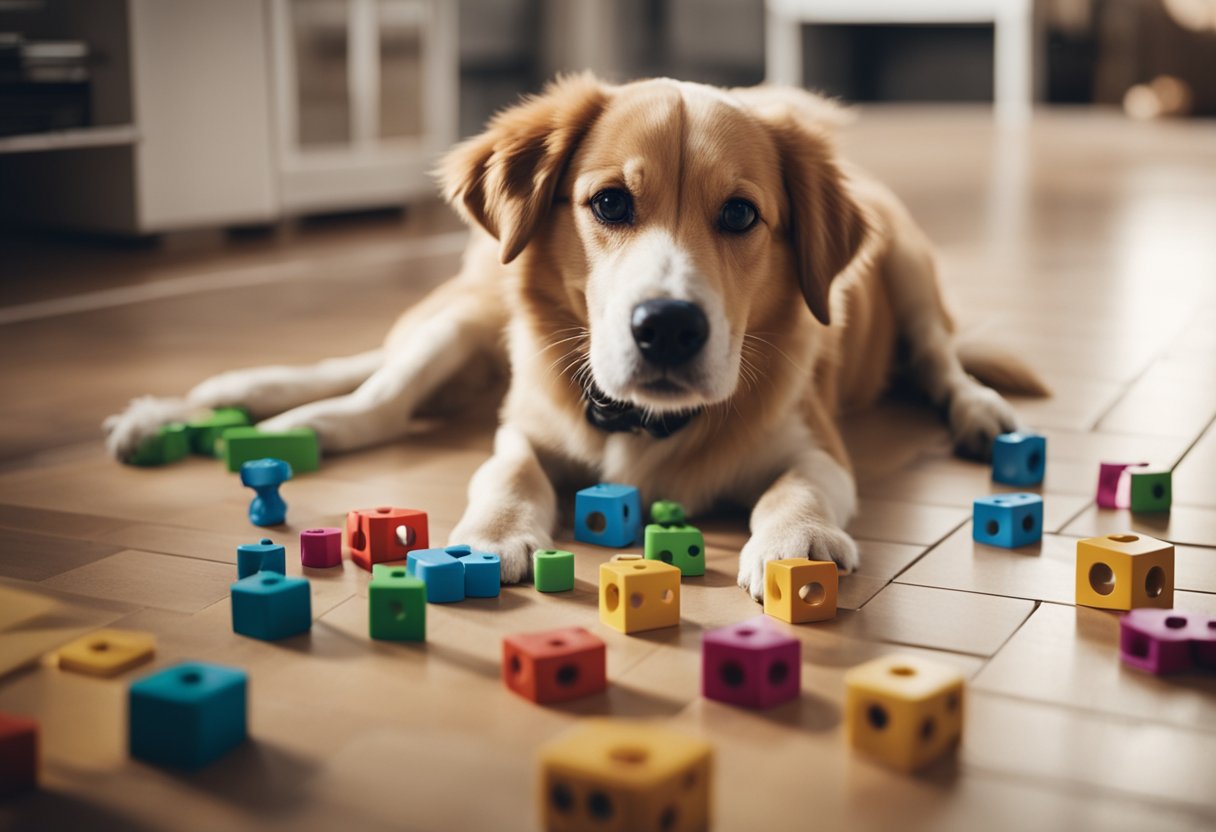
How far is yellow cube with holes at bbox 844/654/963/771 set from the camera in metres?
1.36

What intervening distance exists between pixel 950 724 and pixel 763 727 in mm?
200

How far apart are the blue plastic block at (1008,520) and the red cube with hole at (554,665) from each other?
82 cm

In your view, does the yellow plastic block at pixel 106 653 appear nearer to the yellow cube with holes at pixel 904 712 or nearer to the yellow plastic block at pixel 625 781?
the yellow plastic block at pixel 625 781

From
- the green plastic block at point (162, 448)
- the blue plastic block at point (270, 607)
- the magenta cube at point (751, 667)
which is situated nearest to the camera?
the magenta cube at point (751, 667)

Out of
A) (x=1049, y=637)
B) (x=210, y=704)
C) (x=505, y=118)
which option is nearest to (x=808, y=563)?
(x=1049, y=637)

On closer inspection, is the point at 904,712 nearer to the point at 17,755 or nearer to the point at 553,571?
the point at 553,571

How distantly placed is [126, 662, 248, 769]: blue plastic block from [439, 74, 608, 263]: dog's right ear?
1077mm

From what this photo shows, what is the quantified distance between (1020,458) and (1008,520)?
403mm

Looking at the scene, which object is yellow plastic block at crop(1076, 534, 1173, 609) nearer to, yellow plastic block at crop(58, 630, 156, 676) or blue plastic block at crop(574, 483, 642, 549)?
blue plastic block at crop(574, 483, 642, 549)

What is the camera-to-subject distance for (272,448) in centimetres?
257

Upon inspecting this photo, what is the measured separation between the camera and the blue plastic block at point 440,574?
72.4 inches

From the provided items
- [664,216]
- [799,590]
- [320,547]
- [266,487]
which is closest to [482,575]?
[320,547]

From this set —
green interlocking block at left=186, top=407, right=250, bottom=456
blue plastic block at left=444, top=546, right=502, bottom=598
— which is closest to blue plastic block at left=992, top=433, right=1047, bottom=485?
blue plastic block at left=444, top=546, right=502, bottom=598

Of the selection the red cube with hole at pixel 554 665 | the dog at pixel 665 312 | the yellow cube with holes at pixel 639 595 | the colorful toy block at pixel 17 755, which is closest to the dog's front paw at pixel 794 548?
the dog at pixel 665 312
